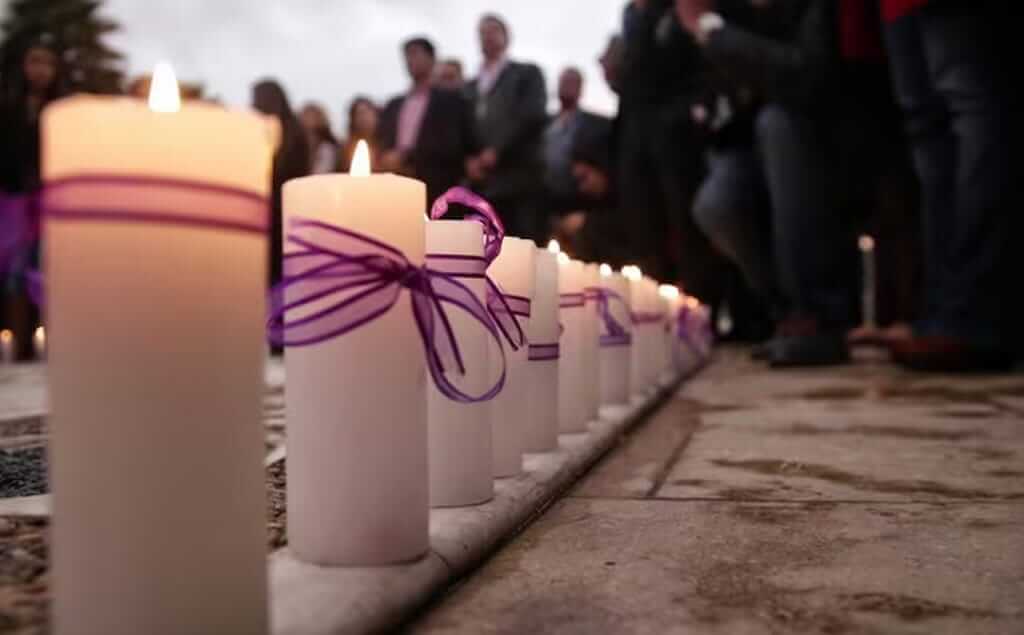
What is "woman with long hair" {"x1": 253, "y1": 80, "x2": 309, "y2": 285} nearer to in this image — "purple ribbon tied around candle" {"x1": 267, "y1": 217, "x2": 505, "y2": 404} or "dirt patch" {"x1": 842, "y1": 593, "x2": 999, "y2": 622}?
"purple ribbon tied around candle" {"x1": 267, "y1": 217, "x2": 505, "y2": 404}

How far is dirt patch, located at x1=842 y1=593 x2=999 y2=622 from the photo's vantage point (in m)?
0.89

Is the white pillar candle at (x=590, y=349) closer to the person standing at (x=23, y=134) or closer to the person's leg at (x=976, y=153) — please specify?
the person's leg at (x=976, y=153)

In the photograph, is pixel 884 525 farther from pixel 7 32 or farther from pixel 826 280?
pixel 7 32

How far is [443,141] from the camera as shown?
17.8 ft

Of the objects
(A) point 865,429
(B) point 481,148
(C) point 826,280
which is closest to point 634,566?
(A) point 865,429

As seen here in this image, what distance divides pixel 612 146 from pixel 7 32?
20266mm

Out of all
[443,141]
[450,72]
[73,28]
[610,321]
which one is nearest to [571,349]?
[610,321]

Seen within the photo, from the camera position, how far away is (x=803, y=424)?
2158 millimetres

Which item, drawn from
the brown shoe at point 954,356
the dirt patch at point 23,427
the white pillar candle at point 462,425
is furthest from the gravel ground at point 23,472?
the brown shoe at point 954,356

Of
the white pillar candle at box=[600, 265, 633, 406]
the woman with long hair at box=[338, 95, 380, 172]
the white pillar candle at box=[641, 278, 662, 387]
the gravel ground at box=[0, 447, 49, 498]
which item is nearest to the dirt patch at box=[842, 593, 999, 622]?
the gravel ground at box=[0, 447, 49, 498]

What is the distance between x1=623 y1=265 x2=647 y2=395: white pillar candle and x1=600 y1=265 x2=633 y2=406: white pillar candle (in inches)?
6.8

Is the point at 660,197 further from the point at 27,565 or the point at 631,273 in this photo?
the point at 27,565

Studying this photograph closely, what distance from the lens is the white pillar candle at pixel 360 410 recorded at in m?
0.92

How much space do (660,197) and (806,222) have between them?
2.02m
